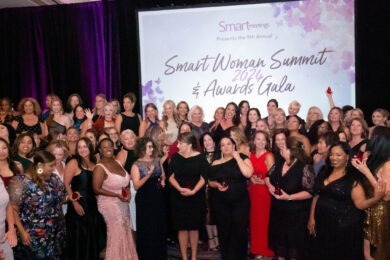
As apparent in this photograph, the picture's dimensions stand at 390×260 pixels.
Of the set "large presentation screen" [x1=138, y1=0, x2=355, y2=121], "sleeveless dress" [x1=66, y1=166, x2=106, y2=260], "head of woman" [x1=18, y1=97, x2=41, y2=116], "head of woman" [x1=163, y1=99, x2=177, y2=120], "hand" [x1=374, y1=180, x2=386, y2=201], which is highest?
"large presentation screen" [x1=138, y1=0, x2=355, y2=121]

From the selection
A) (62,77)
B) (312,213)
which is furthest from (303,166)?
(62,77)

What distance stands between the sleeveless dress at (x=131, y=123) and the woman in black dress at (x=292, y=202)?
8.23ft

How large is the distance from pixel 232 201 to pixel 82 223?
1.62 meters

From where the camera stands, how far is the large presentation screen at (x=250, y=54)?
8312 mm

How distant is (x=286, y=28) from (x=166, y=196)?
396cm

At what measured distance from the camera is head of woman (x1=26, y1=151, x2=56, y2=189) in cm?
443

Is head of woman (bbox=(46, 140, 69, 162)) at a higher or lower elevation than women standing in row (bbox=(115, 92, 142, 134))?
lower

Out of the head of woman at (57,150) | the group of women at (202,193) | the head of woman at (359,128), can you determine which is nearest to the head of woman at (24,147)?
the group of women at (202,193)

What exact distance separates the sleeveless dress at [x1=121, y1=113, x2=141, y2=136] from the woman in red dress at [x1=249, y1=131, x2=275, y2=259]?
2054 mm

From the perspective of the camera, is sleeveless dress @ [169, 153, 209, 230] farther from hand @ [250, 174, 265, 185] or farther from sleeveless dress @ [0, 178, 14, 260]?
sleeveless dress @ [0, 178, 14, 260]

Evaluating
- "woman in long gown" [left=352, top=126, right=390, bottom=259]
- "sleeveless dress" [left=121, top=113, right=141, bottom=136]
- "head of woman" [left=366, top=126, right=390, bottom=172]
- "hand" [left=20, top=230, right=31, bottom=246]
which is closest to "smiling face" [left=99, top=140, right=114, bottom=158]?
"hand" [left=20, top=230, right=31, bottom=246]

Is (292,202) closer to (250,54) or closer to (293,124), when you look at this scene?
(293,124)

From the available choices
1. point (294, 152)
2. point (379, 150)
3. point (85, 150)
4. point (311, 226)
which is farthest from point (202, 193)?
point (379, 150)

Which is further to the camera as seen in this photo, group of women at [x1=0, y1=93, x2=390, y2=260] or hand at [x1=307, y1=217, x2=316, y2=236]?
hand at [x1=307, y1=217, x2=316, y2=236]
